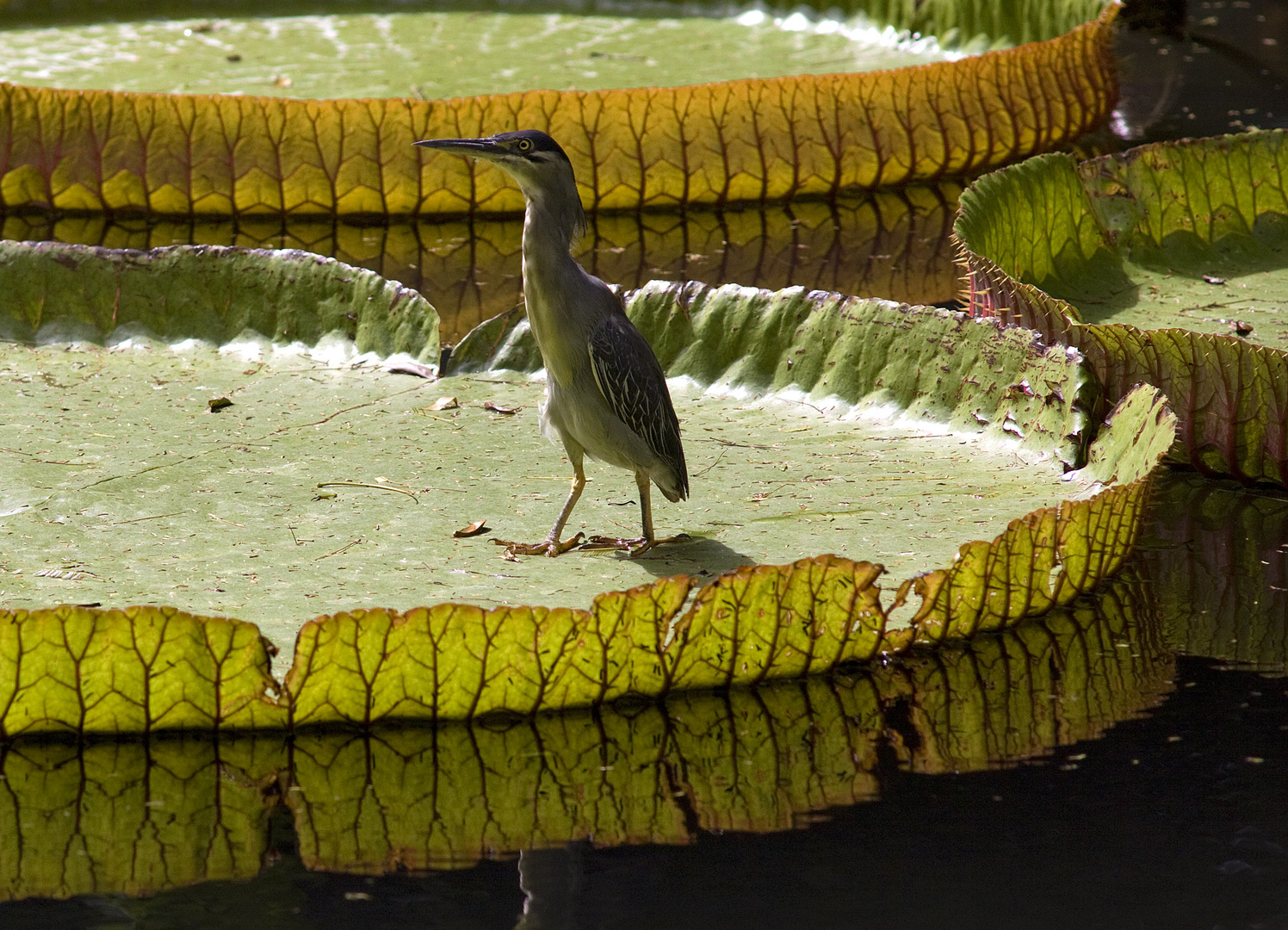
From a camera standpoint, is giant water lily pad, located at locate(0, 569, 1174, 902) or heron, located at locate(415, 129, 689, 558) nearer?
giant water lily pad, located at locate(0, 569, 1174, 902)

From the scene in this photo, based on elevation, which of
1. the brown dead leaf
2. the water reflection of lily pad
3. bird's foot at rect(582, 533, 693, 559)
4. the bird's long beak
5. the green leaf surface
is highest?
the bird's long beak

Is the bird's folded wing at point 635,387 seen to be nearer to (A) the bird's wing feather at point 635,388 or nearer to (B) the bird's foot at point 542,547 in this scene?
(A) the bird's wing feather at point 635,388

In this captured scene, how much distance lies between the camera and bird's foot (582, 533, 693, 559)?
2.92 meters

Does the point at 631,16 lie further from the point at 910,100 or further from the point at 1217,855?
the point at 1217,855

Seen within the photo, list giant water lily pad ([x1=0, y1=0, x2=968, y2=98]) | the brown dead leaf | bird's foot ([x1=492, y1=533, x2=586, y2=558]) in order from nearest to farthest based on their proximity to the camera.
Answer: bird's foot ([x1=492, y1=533, x2=586, y2=558]), the brown dead leaf, giant water lily pad ([x1=0, y1=0, x2=968, y2=98])

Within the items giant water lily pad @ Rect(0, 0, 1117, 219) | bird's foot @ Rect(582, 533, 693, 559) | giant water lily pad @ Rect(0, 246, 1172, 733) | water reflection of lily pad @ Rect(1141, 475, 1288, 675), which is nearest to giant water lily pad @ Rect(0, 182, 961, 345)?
giant water lily pad @ Rect(0, 0, 1117, 219)

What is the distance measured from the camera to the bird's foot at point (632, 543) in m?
2.92

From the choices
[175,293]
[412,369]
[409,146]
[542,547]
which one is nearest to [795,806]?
[542,547]

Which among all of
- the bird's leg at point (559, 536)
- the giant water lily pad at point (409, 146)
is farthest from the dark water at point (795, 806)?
the giant water lily pad at point (409, 146)

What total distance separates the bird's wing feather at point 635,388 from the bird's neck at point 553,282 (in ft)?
0.17

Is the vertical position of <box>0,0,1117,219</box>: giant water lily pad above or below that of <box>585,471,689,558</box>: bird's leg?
above

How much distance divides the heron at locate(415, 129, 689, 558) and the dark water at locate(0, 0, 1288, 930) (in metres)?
0.69

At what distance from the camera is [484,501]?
3.05m

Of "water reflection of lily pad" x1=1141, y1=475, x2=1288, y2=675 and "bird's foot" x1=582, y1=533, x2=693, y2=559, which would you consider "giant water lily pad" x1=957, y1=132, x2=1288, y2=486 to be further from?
"bird's foot" x1=582, y1=533, x2=693, y2=559
